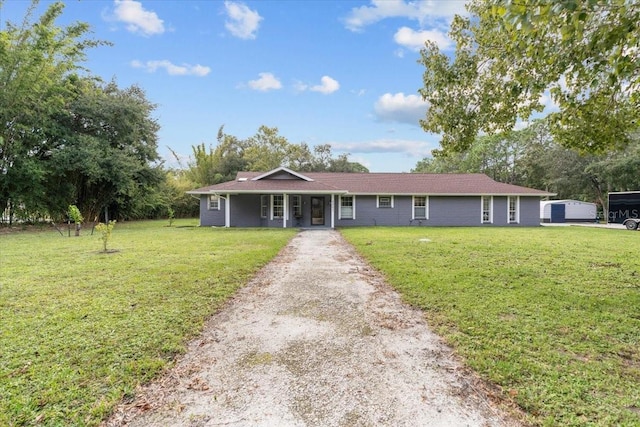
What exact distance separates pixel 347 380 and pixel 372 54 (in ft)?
48.6

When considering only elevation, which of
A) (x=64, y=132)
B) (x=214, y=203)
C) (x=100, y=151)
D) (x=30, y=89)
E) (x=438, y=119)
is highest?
(x=30, y=89)

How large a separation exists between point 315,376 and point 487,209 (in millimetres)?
20769

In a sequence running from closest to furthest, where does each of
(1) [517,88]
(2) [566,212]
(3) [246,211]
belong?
1. (1) [517,88]
2. (3) [246,211]
3. (2) [566,212]

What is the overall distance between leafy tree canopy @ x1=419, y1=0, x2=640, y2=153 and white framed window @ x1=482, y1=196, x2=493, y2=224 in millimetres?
14349

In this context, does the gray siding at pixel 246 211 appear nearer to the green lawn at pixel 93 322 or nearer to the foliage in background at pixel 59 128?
the foliage in background at pixel 59 128

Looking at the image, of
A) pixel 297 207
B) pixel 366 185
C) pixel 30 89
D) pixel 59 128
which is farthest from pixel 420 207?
pixel 30 89

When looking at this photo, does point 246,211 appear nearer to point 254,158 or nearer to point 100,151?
point 100,151

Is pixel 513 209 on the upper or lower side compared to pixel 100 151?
lower

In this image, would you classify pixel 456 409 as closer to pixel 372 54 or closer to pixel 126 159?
pixel 372 54

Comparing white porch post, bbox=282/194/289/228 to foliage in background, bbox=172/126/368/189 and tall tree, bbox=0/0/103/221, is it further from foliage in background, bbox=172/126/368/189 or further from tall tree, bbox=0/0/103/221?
foliage in background, bbox=172/126/368/189

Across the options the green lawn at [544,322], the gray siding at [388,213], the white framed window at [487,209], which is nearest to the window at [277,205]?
the gray siding at [388,213]

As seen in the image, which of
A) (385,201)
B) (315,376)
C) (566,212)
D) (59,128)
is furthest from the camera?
(566,212)

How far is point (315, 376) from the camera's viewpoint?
2701 millimetres

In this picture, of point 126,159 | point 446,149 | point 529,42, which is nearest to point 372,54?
point 446,149
